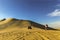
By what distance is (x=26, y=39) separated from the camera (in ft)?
65.2

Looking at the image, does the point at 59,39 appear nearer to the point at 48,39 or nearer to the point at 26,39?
the point at 48,39

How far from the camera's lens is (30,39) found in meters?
19.8

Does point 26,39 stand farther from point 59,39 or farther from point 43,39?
point 59,39

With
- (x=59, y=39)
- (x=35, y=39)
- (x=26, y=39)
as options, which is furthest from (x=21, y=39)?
(x=59, y=39)

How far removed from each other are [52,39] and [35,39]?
2.25 m

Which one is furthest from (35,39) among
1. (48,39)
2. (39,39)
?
(48,39)

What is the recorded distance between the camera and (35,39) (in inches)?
764

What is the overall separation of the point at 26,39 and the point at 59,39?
4.44 meters

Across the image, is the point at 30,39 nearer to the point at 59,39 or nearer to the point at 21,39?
the point at 21,39

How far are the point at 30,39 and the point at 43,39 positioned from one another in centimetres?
182

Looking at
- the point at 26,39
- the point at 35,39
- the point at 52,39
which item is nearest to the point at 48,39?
the point at 52,39

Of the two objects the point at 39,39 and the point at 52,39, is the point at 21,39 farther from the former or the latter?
the point at 52,39

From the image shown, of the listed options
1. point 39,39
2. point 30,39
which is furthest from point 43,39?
point 30,39

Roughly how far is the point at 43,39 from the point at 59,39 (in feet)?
6.90
